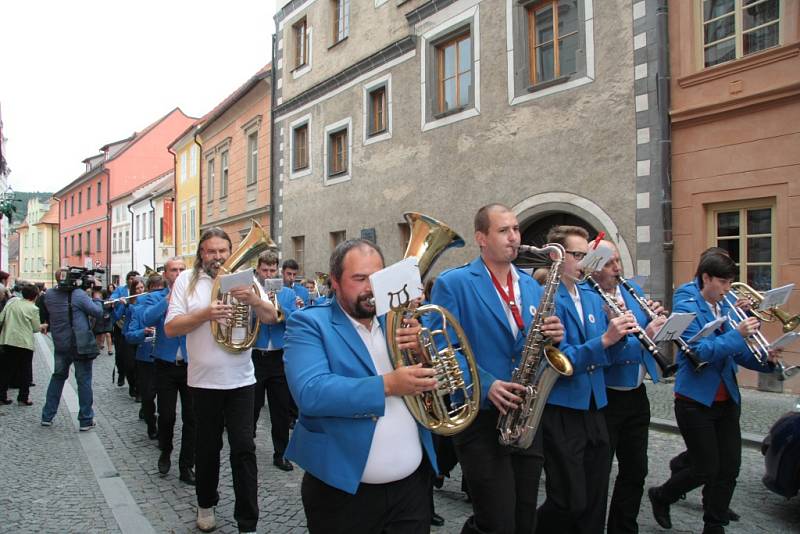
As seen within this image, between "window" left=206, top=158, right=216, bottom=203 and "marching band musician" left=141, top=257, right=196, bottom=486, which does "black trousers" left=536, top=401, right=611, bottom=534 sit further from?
"window" left=206, top=158, right=216, bottom=203

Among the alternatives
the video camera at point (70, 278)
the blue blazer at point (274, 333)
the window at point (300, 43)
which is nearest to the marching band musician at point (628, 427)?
the blue blazer at point (274, 333)

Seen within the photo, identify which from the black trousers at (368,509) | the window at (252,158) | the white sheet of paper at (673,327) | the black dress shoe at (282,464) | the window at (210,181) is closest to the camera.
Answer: the black trousers at (368,509)

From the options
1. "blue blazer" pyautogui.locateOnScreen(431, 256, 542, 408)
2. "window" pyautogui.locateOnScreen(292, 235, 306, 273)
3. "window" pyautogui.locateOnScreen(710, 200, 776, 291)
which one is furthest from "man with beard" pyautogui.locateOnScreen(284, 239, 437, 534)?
"window" pyautogui.locateOnScreen(292, 235, 306, 273)

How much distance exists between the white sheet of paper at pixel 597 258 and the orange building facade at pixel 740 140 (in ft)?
22.0

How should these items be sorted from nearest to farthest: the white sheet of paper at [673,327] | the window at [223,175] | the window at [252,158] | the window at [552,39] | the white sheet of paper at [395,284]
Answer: the white sheet of paper at [395,284], the white sheet of paper at [673,327], the window at [552,39], the window at [252,158], the window at [223,175]

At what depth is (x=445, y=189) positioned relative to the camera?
47.6 ft

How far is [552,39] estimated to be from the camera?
477 inches

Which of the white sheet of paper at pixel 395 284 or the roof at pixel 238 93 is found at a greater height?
the roof at pixel 238 93

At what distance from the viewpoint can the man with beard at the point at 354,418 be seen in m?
2.38

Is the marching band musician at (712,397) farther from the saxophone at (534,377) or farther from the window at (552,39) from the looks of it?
the window at (552,39)

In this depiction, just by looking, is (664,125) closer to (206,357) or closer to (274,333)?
(274,333)

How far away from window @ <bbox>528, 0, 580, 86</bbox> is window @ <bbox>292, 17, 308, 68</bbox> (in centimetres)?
1008

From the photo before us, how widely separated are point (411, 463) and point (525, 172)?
10464 mm

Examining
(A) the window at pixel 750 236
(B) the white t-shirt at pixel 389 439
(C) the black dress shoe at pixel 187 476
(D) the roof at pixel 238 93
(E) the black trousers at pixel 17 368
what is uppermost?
(D) the roof at pixel 238 93
